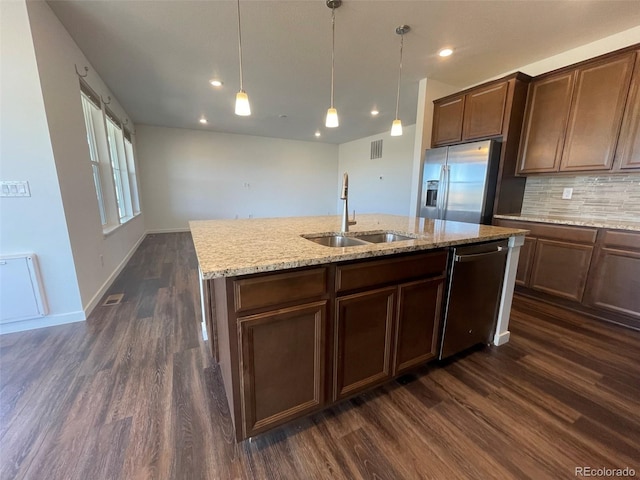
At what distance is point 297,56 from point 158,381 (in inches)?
128

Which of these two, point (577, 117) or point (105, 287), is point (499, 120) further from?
point (105, 287)

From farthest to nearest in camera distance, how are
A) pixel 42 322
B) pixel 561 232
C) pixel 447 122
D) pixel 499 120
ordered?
pixel 447 122 → pixel 499 120 → pixel 561 232 → pixel 42 322

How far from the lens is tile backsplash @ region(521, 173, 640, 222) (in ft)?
8.38

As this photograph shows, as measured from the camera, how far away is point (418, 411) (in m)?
1.44

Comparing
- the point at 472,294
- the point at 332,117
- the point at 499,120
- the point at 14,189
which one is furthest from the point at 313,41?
the point at 14,189

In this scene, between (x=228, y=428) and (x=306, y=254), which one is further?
(x=228, y=428)

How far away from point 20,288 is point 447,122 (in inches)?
184

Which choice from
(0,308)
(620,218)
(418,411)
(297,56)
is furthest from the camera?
(297,56)

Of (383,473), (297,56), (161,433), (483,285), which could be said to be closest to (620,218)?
(483,285)

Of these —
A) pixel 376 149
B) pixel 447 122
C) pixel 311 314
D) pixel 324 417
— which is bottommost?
pixel 324 417

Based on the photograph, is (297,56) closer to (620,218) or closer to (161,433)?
(161,433)

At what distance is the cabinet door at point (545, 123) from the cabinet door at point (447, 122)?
679mm

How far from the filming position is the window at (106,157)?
126 inches

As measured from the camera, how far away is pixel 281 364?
1199mm
